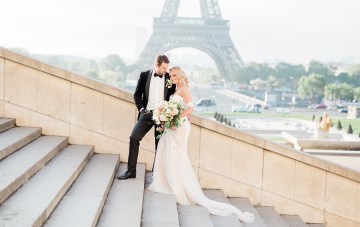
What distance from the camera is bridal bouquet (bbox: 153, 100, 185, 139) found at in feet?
19.2

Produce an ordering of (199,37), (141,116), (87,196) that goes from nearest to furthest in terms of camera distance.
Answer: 1. (87,196)
2. (141,116)
3. (199,37)

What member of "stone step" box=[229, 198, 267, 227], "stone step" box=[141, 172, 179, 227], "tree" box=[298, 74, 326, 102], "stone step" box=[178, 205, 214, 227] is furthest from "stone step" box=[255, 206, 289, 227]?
"tree" box=[298, 74, 326, 102]

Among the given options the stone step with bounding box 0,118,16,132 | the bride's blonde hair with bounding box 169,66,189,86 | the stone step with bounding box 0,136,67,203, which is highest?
the bride's blonde hair with bounding box 169,66,189,86

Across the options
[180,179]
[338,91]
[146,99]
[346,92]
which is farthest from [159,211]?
[346,92]

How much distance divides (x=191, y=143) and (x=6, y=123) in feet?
8.51

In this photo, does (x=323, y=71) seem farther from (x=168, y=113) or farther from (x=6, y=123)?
(x=168, y=113)

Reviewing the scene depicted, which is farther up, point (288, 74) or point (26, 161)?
point (288, 74)

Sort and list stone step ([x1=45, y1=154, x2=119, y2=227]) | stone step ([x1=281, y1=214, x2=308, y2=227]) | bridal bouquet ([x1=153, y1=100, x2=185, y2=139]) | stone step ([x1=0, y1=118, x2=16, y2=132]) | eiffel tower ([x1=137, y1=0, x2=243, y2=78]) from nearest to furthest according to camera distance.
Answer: stone step ([x1=45, y1=154, x2=119, y2=227]) < bridal bouquet ([x1=153, y1=100, x2=185, y2=139]) < stone step ([x1=0, y1=118, x2=16, y2=132]) < stone step ([x1=281, y1=214, x2=308, y2=227]) < eiffel tower ([x1=137, y1=0, x2=243, y2=78])

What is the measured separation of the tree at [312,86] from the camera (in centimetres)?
8444

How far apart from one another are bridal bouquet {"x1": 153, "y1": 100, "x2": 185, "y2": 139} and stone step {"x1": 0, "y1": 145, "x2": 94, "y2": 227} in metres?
Answer: 1.15

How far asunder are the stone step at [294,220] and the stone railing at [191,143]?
0.32ft

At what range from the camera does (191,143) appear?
292 inches

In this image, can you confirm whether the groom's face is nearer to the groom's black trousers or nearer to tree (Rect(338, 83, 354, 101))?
the groom's black trousers

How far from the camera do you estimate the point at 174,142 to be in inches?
246
